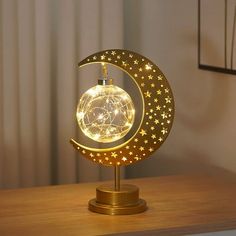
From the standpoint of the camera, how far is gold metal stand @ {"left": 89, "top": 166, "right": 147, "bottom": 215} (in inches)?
59.2

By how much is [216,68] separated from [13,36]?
0.63 m

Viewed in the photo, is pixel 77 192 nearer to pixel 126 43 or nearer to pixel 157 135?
pixel 157 135

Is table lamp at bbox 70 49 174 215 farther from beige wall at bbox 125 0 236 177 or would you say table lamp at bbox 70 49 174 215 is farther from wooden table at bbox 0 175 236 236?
beige wall at bbox 125 0 236 177

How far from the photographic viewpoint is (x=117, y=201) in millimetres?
1524

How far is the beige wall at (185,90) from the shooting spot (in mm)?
1895

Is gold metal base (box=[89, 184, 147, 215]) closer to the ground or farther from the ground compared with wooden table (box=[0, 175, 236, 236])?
farther from the ground

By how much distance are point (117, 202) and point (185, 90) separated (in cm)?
64

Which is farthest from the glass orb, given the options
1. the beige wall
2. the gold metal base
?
the beige wall

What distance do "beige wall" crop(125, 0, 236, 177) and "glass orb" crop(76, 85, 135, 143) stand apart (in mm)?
415

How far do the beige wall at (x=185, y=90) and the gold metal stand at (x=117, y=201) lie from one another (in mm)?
430

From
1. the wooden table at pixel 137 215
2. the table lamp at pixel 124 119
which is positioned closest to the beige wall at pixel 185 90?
the wooden table at pixel 137 215

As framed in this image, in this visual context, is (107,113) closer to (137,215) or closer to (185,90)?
(137,215)

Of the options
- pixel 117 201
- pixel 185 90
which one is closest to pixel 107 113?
pixel 117 201

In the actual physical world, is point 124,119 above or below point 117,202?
above
